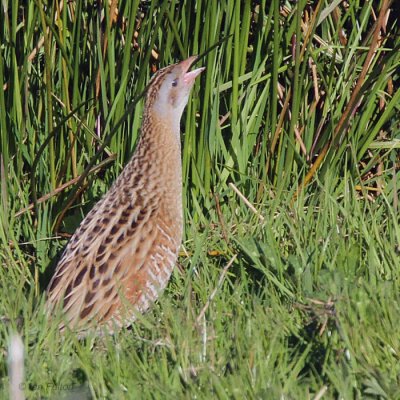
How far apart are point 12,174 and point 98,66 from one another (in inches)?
30.9

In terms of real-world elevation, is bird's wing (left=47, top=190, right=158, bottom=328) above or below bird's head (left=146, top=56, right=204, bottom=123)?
below

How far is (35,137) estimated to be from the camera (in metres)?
5.93

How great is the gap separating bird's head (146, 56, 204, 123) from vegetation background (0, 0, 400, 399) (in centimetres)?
20

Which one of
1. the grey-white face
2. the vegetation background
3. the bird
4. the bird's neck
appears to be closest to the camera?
the bird

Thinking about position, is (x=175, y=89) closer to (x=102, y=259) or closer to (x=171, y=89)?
(x=171, y=89)

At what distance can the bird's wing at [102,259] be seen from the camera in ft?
15.1

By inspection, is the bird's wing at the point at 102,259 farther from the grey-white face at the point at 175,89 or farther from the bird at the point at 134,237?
the grey-white face at the point at 175,89

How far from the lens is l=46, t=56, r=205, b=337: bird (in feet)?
15.1

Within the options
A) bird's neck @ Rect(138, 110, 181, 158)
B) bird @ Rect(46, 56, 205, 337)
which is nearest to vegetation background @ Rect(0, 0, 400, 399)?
bird @ Rect(46, 56, 205, 337)

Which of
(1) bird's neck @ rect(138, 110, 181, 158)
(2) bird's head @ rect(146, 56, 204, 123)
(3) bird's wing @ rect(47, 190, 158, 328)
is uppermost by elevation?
(2) bird's head @ rect(146, 56, 204, 123)

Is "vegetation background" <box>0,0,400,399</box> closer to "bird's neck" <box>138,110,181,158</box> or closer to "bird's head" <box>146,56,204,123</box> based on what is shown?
"bird's head" <box>146,56,204,123</box>

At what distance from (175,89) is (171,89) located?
0.07 ft

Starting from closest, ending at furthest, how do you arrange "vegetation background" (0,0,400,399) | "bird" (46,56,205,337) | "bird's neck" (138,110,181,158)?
"bird" (46,56,205,337)
"vegetation background" (0,0,400,399)
"bird's neck" (138,110,181,158)

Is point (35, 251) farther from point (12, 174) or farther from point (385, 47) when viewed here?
point (385, 47)
